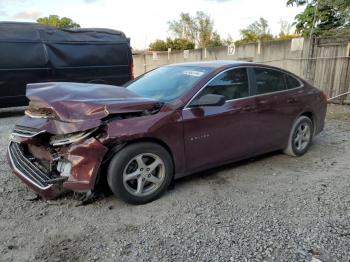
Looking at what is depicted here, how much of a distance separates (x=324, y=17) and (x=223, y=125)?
10927 millimetres

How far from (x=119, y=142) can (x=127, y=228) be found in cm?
83

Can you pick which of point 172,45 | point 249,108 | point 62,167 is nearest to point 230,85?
point 249,108

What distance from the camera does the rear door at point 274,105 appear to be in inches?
182

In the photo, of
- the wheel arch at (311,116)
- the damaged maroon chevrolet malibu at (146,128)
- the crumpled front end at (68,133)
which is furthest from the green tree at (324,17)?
the crumpled front end at (68,133)

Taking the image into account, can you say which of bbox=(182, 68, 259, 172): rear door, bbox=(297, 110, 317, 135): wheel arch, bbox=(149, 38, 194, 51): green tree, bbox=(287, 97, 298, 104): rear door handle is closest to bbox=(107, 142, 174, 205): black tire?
bbox=(182, 68, 259, 172): rear door

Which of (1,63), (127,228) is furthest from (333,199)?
(1,63)

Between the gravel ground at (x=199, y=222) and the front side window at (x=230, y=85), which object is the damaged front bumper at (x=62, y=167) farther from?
the front side window at (x=230, y=85)

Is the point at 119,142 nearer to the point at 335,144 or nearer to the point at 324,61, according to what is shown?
the point at 335,144

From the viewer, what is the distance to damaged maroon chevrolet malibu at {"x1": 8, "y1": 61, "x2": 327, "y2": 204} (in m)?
3.28

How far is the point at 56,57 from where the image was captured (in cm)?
922

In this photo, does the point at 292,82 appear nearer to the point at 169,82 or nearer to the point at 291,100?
the point at 291,100

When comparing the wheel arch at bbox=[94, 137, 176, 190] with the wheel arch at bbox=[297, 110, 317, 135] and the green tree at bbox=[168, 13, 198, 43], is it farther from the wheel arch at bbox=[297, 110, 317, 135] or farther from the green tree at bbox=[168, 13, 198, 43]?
the green tree at bbox=[168, 13, 198, 43]

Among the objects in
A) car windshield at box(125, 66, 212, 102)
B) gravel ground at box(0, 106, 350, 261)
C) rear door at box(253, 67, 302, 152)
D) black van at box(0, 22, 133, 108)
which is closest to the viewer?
gravel ground at box(0, 106, 350, 261)

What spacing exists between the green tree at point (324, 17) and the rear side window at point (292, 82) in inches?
237
